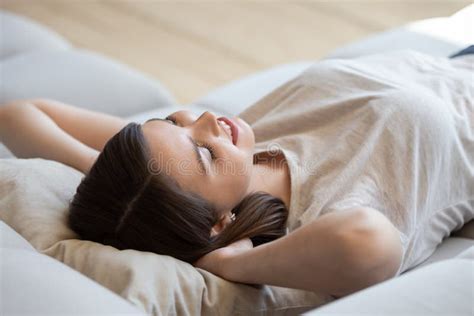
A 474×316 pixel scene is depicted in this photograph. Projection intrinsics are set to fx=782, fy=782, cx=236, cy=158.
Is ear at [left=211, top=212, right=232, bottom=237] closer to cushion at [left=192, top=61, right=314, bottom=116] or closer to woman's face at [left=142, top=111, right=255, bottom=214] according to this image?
woman's face at [left=142, top=111, right=255, bottom=214]

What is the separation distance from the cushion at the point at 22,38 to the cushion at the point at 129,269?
112cm

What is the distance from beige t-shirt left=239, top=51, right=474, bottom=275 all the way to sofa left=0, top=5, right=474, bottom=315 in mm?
125

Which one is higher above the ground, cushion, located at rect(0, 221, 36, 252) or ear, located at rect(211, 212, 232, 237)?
cushion, located at rect(0, 221, 36, 252)

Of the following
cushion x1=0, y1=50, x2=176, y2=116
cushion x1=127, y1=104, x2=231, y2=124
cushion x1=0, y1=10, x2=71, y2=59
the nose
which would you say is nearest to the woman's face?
the nose

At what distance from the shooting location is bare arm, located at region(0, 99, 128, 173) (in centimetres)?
171

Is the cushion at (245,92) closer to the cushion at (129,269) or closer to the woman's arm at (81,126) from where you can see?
the woman's arm at (81,126)

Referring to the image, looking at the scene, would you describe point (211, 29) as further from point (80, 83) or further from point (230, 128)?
point (230, 128)

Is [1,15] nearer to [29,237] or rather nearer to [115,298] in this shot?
[29,237]

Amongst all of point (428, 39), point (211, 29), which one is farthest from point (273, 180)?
point (211, 29)

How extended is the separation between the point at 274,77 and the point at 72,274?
123 centimetres

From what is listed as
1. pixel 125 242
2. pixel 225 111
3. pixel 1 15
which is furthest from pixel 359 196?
pixel 1 15

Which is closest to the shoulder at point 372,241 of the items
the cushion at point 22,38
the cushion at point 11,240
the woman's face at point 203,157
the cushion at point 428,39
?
the woman's face at point 203,157

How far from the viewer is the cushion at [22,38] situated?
258 centimetres

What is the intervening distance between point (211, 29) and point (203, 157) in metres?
2.26
